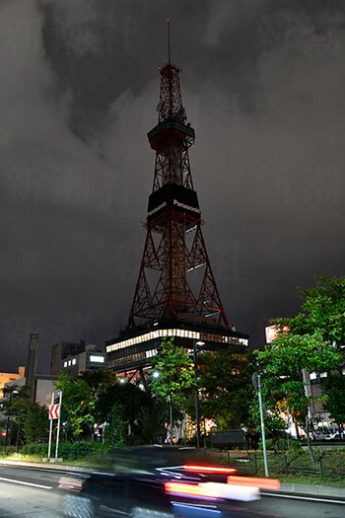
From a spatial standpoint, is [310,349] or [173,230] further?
[173,230]

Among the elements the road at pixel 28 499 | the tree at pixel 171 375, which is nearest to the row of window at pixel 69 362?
the tree at pixel 171 375

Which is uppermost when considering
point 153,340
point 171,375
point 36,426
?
point 153,340

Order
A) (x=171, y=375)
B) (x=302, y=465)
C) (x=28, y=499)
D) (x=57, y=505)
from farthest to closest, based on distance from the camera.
→ (x=171, y=375)
(x=302, y=465)
(x=28, y=499)
(x=57, y=505)

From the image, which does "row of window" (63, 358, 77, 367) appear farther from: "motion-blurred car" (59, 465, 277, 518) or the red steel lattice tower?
"motion-blurred car" (59, 465, 277, 518)

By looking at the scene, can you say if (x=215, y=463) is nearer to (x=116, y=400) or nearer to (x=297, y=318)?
(x=297, y=318)

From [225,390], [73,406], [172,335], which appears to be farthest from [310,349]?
[172,335]

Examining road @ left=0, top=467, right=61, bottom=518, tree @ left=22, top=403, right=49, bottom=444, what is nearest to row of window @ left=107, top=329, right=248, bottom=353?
tree @ left=22, top=403, right=49, bottom=444

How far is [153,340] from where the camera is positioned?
118 meters

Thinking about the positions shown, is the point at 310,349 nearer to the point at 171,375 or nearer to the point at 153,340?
the point at 171,375

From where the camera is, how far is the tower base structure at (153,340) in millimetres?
116500

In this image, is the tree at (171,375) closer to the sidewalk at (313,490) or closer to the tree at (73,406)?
the tree at (73,406)

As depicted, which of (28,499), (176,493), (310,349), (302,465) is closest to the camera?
(176,493)

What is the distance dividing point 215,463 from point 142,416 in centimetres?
3174

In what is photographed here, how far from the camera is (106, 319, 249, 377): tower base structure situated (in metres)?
116
